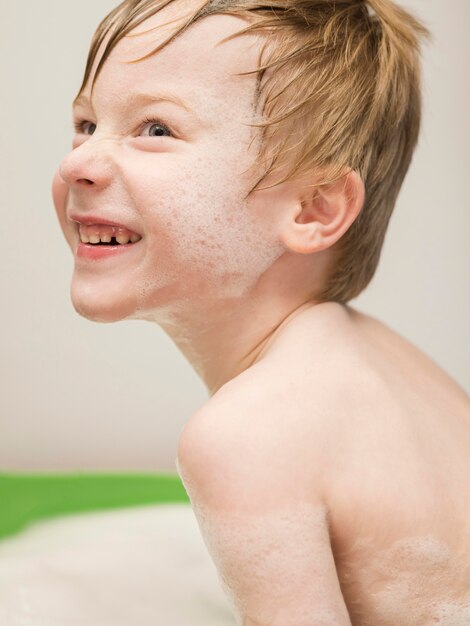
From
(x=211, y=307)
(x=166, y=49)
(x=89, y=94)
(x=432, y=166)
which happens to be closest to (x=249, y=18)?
(x=166, y=49)

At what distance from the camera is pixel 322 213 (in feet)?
3.40

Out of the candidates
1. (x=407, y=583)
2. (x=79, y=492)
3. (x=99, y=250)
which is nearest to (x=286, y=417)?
(x=407, y=583)

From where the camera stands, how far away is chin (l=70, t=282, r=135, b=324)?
103 cm

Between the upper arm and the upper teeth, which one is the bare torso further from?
the upper teeth

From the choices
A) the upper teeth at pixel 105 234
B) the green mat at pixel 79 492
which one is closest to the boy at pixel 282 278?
the upper teeth at pixel 105 234

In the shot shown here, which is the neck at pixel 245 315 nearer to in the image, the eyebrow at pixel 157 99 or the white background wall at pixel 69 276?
the eyebrow at pixel 157 99

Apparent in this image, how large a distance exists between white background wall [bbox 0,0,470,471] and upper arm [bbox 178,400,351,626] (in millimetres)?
1004

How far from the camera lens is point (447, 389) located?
1094 millimetres

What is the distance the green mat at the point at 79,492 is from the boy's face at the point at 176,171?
781mm

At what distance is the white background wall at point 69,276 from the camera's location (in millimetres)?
1740

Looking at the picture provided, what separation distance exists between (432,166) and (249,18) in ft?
2.94

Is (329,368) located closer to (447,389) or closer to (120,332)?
(447,389)

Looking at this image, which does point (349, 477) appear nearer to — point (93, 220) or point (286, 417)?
point (286, 417)

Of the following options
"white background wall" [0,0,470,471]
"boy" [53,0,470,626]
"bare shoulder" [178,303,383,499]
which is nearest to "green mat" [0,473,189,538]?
"white background wall" [0,0,470,471]
